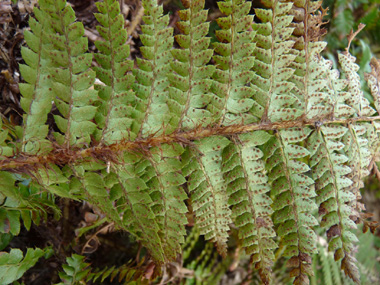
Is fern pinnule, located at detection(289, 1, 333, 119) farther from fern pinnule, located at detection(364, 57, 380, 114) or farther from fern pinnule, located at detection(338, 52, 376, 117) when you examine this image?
fern pinnule, located at detection(364, 57, 380, 114)

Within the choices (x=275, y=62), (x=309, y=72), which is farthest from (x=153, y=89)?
(x=309, y=72)

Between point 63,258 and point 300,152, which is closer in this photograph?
point 300,152

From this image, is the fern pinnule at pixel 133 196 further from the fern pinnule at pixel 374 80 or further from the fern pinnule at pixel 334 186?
the fern pinnule at pixel 374 80

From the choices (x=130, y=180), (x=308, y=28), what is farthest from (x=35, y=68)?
(x=308, y=28)

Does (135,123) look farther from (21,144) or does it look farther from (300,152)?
(300,152)

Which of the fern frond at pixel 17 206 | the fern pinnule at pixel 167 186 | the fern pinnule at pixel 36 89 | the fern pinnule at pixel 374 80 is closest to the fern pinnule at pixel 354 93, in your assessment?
the fern pinnule at pixel 374 80

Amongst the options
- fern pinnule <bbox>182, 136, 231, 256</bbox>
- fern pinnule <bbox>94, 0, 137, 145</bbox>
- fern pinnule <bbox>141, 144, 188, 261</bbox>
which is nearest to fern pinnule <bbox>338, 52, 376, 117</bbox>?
fern pinnule <bbox>182, 136, 231, 256</bbox>

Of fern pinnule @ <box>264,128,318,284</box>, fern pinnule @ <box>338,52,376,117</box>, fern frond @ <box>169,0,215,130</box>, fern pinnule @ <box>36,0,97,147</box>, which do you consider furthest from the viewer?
fern pinnule @ <box>338,52,376,117</box>
